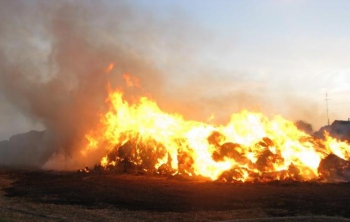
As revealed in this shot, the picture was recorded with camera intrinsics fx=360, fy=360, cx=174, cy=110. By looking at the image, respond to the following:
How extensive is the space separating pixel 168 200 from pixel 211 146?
47.5 feet

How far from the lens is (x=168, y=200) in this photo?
22719mm

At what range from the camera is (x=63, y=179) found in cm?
3384

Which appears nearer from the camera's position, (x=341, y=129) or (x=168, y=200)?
(x=168, y=200)

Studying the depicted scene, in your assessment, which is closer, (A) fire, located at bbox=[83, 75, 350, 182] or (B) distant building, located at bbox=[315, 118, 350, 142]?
(A) fire, located at bbox=[83, 75, 350, 182]

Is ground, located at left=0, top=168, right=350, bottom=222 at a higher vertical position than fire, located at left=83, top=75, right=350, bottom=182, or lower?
lower

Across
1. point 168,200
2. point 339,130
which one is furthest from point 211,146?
point 339,130

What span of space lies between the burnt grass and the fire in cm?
276

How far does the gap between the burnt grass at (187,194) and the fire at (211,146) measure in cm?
276

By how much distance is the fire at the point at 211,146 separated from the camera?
33206 millimetres

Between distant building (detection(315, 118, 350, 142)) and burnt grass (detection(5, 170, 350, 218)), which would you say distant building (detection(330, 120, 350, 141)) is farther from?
burnt grass (detection(5, 170, 350, 218))

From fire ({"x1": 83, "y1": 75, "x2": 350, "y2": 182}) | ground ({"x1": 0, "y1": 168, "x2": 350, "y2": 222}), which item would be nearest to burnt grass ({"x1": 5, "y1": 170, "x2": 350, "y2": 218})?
ground ({"x1": 0, "y1": 168, "x2": 350, "y2": 222})

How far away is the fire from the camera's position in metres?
33.2

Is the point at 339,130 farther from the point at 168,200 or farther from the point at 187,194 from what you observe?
the point at 168,200

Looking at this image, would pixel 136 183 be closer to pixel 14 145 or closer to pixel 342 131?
pixel 342 131
